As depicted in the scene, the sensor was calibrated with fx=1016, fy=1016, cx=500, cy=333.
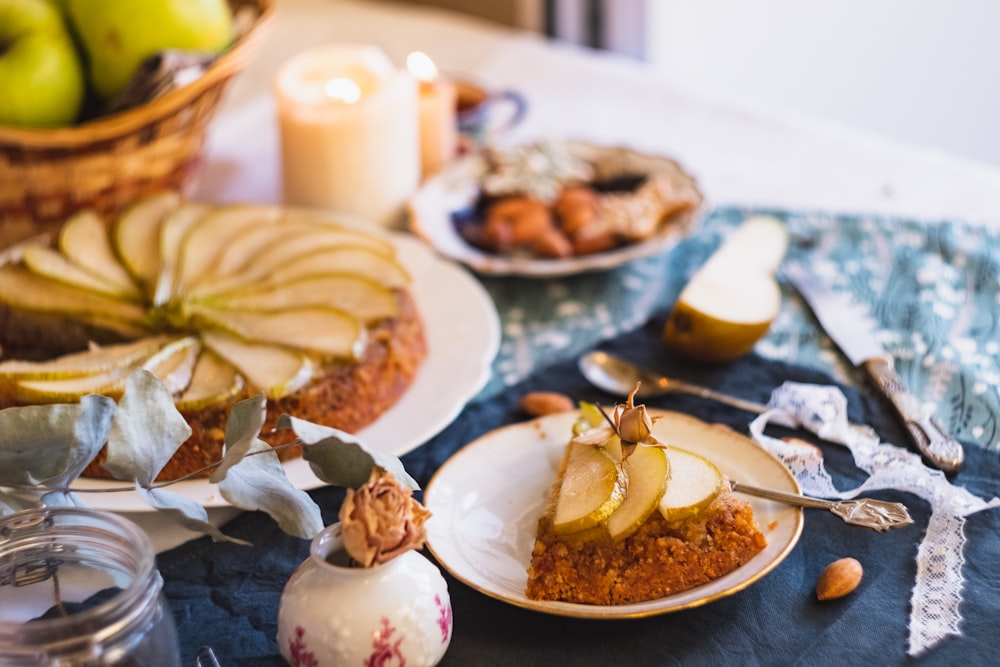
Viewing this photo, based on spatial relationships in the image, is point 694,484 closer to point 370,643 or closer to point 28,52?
point 370,643

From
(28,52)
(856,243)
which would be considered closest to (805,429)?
(856,243)

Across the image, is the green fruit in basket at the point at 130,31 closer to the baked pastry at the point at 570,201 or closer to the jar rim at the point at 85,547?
the baked pastry at the point at 570,201

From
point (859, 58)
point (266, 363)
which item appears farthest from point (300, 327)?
point (859, 58)

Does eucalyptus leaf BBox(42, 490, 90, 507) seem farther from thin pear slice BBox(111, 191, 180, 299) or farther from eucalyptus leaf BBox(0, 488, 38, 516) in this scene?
thin pear slice BBox(111, 191, 180, 299)

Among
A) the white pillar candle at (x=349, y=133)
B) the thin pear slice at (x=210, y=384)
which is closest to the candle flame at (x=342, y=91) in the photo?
the white pillar candle at (x=349, y=133)

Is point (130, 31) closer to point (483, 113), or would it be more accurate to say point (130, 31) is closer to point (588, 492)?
point (483, 113)
